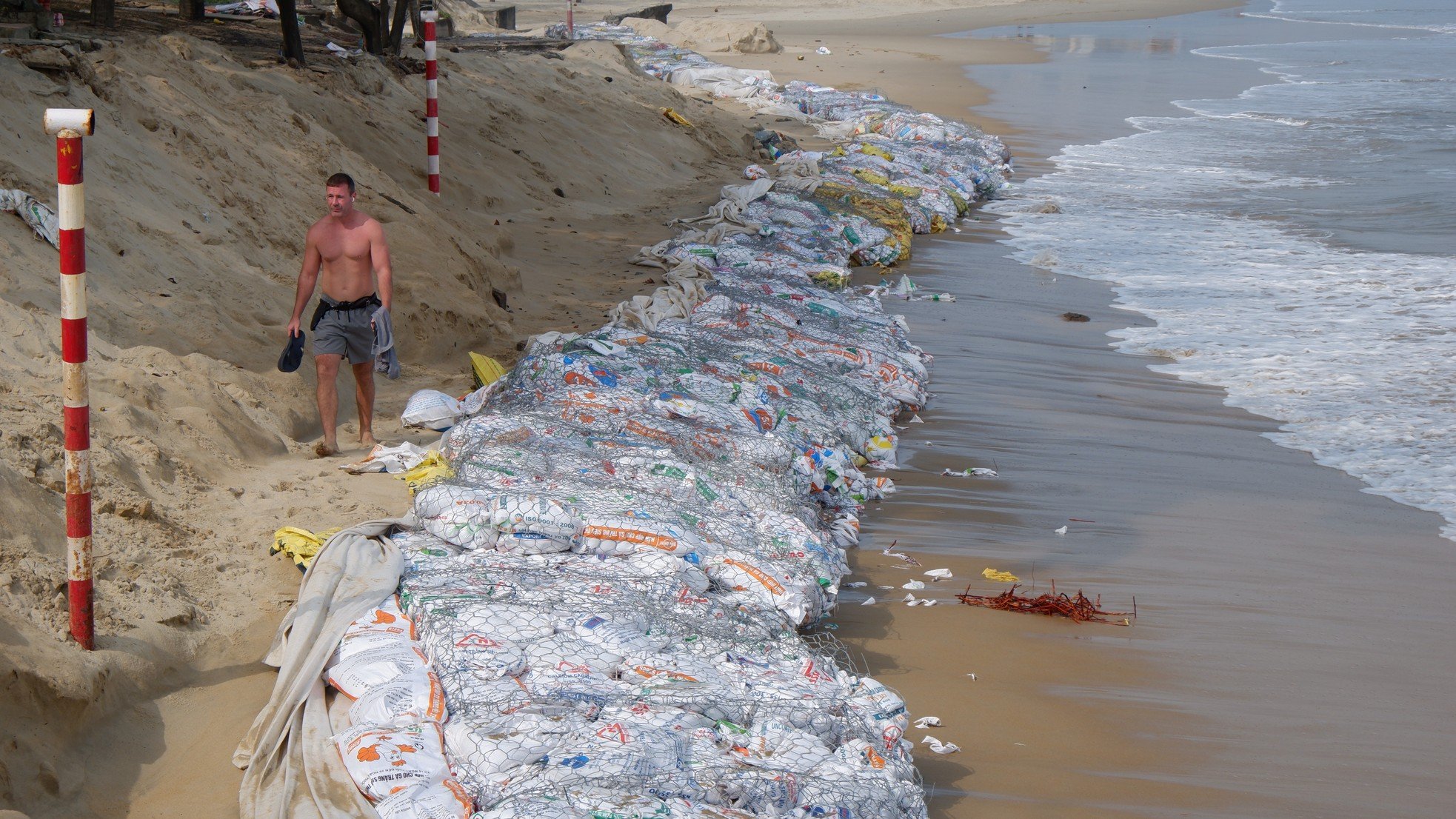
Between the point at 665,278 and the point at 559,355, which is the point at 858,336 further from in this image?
the point at 559,355

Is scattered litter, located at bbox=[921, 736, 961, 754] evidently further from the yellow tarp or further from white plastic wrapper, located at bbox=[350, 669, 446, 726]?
the yellow tarp

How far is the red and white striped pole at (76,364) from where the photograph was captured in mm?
3520

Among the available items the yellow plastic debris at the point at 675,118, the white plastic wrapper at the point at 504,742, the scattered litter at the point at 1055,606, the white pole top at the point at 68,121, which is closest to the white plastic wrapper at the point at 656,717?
the white plastic wrapper at the point at 504,742

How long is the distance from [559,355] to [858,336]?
281 centimetres

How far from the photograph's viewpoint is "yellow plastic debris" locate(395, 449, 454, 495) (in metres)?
5.25

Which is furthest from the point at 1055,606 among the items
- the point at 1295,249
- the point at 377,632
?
the point at 1295,249

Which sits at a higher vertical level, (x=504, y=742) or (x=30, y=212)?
(x=30, y=212)

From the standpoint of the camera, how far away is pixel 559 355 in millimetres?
6363

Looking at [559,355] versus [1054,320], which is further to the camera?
[1054,320]

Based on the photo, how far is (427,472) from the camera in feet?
17.6

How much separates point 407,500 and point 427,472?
0.20m

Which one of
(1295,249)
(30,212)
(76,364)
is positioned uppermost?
(30,212)

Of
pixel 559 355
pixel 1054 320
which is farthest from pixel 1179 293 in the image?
pixel 559 355

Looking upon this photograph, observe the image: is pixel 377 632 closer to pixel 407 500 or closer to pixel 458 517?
pixel 458 517
